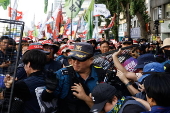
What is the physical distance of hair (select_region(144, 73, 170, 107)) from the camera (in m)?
2.05

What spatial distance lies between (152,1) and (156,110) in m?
28.6

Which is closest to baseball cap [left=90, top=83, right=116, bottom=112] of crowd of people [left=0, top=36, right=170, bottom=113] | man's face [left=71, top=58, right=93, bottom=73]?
crowd of people [left=0, top=36, right=170, bottom=113]

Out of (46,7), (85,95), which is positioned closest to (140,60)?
(85,95)

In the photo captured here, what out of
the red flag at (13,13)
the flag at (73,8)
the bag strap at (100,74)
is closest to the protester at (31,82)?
the bag strap at (100,74)

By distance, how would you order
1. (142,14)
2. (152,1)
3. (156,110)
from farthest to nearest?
(152,1), (142,14), (156,110)

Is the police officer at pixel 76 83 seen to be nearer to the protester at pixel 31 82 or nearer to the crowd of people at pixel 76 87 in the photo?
the crowd of people at pixel 76 87

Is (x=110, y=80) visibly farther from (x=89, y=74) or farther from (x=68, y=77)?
(x=68, y=77)

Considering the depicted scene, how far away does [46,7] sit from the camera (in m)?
17.2

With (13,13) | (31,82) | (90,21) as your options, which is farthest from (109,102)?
(90,21)

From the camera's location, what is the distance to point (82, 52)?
290 centimetres

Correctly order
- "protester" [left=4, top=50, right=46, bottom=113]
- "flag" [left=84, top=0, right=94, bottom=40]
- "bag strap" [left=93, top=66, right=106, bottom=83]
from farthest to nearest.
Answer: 1. "flag" [left=84, top=0, right=94, bottom=40]
2. "bag strap" [left=93, top=66, right=106, bottom=83]
3. "protester" [left=4, top=50, right=46, bottom=113]

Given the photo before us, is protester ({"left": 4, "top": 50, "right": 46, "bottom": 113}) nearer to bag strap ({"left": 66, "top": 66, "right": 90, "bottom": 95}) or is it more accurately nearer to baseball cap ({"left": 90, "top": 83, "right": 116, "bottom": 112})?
bag strap ({"left": 66, "top": 66, "right": 90, "bottom": 95})

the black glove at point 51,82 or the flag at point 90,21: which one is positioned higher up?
the flag at point 90,21

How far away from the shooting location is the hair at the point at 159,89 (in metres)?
2.05
